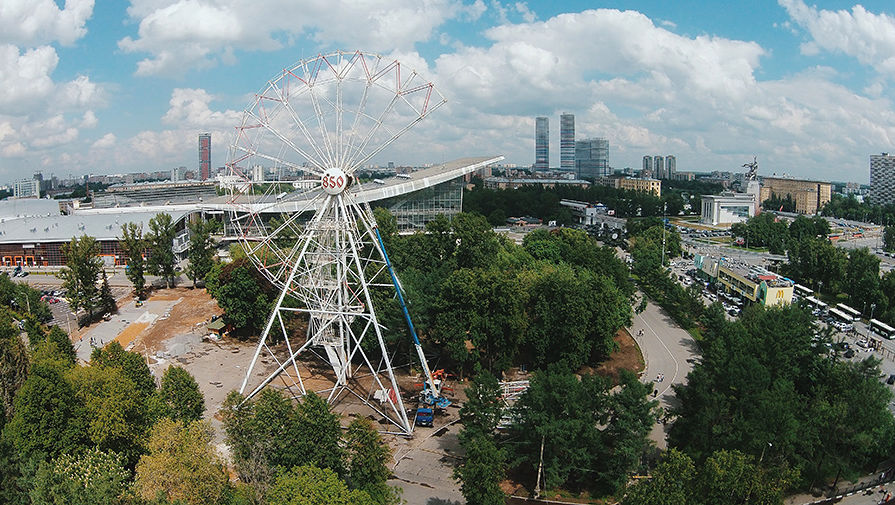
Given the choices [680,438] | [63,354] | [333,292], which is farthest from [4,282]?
[680,438]

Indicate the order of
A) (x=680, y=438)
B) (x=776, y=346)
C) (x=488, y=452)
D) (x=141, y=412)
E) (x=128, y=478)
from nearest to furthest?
(x=488, y=452), (x=128, y=478), (x=141, y=412), (x=680, y=438), (x=776, y=346)

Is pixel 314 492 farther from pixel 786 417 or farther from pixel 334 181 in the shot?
pixel 786 417

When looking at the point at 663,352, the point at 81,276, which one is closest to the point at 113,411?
the point at 81,276

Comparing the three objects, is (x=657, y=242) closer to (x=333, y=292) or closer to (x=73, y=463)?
(x=333, y=292)

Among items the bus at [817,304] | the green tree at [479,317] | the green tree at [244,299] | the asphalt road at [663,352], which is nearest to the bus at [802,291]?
the bus at [817,304]

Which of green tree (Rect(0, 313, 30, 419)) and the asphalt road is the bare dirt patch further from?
the asphalt road

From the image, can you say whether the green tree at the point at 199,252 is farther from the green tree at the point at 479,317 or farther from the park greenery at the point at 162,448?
the green tree at the point at 479,317
